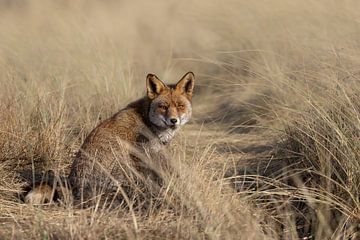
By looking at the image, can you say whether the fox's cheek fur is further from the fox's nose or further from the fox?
the fox's nose

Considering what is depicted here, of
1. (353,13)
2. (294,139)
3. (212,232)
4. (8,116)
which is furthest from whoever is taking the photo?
(353,13)

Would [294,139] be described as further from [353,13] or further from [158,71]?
[158,71]

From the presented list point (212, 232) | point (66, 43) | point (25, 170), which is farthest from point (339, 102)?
point (66, 43)

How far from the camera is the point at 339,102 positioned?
18.2ft

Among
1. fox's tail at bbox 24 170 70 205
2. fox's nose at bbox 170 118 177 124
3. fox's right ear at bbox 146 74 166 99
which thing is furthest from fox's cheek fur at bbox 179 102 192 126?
fox's tail at bbox 24 170 70 205

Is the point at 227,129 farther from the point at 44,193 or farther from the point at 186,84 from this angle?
the point at 44,193

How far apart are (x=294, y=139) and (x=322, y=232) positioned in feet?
3.88

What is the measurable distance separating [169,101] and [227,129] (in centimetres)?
235

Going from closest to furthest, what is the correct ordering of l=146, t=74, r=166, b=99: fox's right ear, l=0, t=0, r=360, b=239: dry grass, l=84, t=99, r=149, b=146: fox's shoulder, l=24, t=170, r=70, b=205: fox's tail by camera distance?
l=0, t=0, r=360, b=239: dry grass < l=24, t=170, r=70, b=205: fox's tail < l=84, t=99, r=149, b=146: fox's shoulder < l=146, t=74, r=166, b=99: fox's right ear

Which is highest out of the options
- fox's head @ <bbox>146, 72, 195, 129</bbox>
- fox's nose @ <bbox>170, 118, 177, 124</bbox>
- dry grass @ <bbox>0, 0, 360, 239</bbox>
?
fox's head @ <bbox>146, 72, 195, 129</bbox>

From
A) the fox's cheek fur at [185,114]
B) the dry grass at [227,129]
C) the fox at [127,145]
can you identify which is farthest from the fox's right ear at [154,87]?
the dry grass at [227,129]

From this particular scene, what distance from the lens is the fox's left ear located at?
632cm

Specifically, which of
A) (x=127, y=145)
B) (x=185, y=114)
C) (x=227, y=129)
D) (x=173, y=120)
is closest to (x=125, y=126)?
(x=127, y=145)

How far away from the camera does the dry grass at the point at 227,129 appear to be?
4672 millimetres
